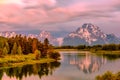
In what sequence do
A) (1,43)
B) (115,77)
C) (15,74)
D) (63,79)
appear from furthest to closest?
(1,43)
(15,74)
(63,79)
(115,77)

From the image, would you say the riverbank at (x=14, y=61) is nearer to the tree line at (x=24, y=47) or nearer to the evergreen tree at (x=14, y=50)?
the tree line at (x=24, y=47)

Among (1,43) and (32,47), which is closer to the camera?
(1,43)

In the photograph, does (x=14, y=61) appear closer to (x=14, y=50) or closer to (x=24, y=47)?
(x=14, y=50)

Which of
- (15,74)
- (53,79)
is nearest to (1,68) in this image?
(15,74)

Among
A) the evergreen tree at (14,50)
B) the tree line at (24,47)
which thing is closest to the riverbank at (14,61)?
the tree line at (24,47)

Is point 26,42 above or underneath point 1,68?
above

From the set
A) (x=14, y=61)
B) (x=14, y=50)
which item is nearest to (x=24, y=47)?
(x=14, y=50)

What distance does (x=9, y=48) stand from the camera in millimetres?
176500

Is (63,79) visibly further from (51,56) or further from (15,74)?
(51,56)

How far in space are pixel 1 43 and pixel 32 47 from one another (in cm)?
2326

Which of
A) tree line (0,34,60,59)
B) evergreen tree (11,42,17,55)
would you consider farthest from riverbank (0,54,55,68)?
evergreen tree (11,42,17,55)

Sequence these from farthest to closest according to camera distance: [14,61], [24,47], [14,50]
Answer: [24,47], [14,50], [14,61]

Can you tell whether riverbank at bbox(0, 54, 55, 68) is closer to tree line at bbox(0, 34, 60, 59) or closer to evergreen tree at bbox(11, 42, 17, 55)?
tree line at bbox(0, 34, 60, 59)

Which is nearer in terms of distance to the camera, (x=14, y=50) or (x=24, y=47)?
(x=14, y=50)
